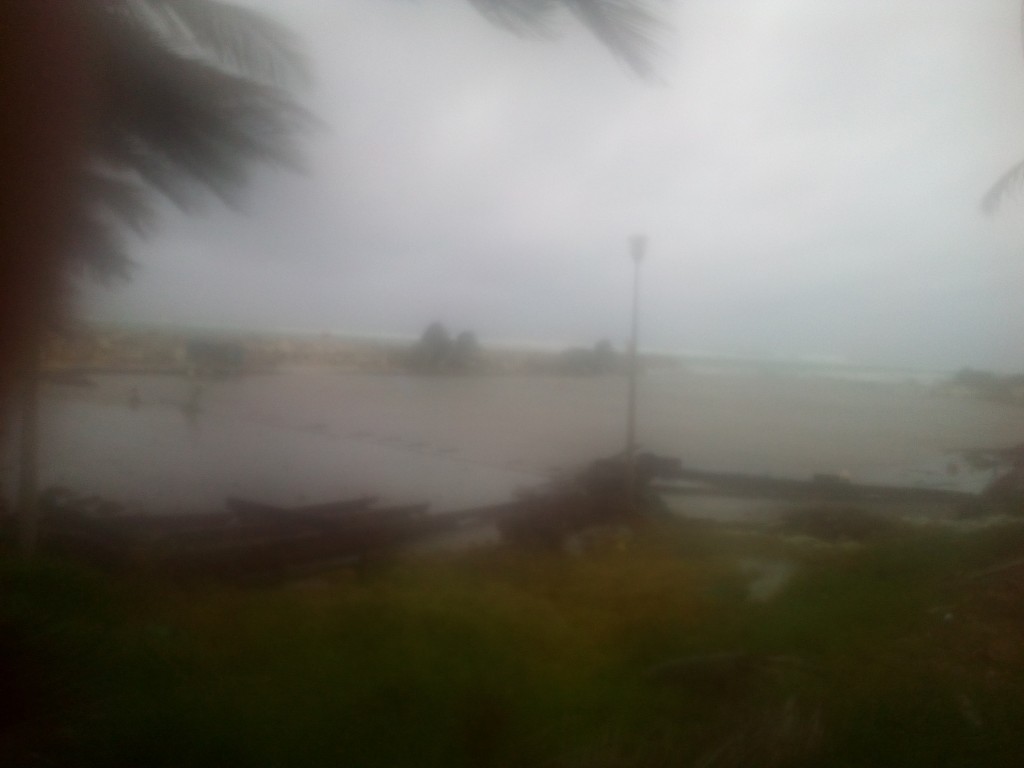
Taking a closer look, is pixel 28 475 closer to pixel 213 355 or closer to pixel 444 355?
pixel 213 355

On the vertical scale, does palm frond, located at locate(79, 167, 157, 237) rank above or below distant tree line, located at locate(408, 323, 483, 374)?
above

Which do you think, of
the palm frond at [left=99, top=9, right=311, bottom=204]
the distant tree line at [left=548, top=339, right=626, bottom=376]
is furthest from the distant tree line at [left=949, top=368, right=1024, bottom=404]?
the palm frond at [left=99, top=9, right=311, bottom=204]

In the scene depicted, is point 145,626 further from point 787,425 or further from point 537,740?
point 787,425

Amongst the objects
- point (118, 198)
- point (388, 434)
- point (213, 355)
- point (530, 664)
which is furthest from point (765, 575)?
point (118, 198)

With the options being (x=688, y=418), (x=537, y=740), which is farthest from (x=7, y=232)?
(x=688, y=418)

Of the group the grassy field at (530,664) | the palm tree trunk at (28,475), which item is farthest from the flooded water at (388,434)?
the grassy field at (530,664)

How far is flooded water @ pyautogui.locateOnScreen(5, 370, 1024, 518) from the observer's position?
2.00 metres

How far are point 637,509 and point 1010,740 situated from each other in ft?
3.30

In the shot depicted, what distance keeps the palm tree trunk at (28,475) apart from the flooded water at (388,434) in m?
0.03

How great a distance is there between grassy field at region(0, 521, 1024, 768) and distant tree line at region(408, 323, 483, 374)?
0.51 meters

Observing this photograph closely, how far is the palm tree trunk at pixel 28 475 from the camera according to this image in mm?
1727

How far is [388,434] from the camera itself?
2.13m

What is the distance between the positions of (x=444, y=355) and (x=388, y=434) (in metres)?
0.36

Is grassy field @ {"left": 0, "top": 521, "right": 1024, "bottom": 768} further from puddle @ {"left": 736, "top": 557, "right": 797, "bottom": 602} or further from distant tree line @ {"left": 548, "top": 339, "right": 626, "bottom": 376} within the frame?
distant tree line @ {"left": 548, "top": 339, "right": 626, "bottom": 376}
